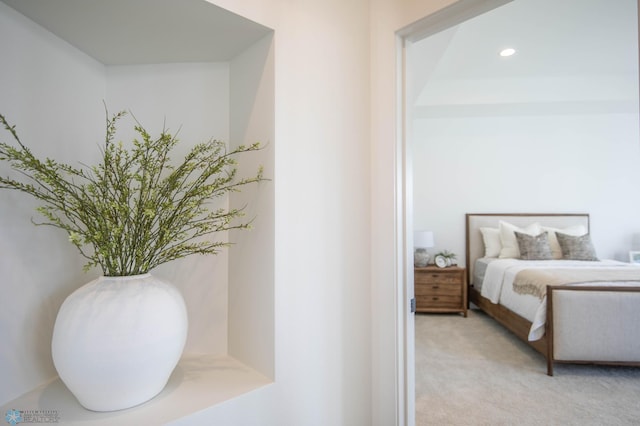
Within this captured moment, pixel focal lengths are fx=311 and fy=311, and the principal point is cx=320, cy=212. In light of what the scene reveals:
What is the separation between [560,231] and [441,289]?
77.4 inches

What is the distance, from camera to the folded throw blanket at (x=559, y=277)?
2.70m

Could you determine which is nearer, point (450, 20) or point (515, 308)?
point (450, 20)

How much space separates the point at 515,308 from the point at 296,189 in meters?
3.08

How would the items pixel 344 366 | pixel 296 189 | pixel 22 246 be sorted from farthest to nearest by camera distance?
pixel 344 366 < pixel 296 189 < pixel 22 246

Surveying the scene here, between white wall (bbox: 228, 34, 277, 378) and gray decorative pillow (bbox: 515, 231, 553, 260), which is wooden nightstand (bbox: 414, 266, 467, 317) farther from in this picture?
white wall (bbox: 228, 34, 277, 378)

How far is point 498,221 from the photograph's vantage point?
469 centimetres

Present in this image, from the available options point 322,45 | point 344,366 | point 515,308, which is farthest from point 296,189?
point 515,308

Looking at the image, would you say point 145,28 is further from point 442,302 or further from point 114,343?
point 442,302

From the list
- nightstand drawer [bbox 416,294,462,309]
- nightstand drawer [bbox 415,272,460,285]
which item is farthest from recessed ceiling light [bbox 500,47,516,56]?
nightstand drawer [bbox 416,294,462,309]

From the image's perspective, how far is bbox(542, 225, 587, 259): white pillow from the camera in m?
4.32

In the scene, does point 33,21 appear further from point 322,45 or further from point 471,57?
point 471,57

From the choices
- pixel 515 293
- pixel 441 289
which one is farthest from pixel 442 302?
pixel 515 293

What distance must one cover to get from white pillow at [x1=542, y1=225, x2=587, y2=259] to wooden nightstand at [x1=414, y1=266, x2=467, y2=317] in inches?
55.2

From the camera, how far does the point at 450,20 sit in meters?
1.21
